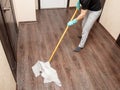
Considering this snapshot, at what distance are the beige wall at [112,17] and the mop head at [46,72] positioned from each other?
155 centimetres

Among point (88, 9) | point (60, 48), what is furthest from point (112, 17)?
point (60, 48)

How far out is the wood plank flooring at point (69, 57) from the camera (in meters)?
1.74

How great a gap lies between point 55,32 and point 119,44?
132 centimetres

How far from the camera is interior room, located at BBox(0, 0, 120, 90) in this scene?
1.67 metres

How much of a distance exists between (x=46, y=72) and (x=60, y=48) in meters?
0.66

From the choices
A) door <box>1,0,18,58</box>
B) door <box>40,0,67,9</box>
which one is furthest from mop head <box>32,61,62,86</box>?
door <box>40,0,67,9</box>

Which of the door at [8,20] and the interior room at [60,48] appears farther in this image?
the interior room at [60,48]

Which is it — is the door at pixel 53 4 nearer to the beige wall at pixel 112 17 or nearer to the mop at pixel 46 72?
the beige wall at pixel 112 17

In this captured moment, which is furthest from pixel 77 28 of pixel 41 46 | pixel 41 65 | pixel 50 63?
pixel 41 65

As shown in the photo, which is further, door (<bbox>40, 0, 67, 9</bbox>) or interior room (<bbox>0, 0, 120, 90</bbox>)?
door (<bbox>40, 0, 67, 9</bbox>)

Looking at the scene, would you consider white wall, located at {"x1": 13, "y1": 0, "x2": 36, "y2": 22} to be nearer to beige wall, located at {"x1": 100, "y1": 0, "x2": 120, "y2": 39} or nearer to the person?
the person

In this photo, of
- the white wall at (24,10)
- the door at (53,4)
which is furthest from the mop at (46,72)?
the door at (53,4)

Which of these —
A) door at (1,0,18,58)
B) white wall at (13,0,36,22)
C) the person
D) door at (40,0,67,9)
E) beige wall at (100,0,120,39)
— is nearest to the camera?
door at (1,0,18,58)

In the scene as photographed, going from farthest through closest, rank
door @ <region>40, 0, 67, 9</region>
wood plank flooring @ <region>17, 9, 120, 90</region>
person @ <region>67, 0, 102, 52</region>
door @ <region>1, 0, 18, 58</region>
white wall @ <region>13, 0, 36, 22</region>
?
door @ <region>40, 0, 67, 9</region> → white wall @ <region>13, 0, 36, 22</region> → wood plank flooring @ <region>17, 9, 120, 90</region> → person @ <region>67, 0, 102, 52</region> → door @ <region>1, 0, 18, 58</region>
